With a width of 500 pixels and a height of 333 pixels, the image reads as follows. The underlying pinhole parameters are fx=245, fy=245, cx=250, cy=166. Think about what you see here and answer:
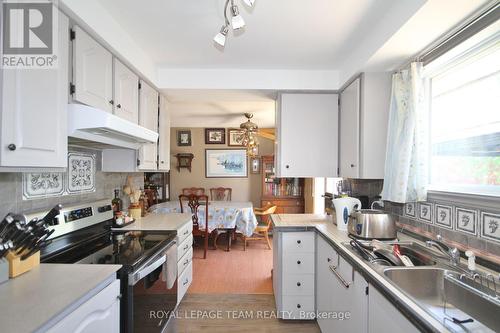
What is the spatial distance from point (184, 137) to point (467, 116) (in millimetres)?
4832

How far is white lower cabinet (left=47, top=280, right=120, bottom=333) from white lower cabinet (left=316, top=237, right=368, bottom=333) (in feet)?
3.81

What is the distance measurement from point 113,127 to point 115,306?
856 millimetres

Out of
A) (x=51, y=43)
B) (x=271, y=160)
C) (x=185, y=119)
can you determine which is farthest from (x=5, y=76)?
(x=271, y=160)

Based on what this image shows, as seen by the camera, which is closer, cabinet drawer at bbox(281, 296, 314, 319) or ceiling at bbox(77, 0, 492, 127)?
ceiling at bbox(77, 0, 492, 127)

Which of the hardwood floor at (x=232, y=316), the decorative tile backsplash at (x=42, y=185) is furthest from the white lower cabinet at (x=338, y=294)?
the decorative tile backsplash at (x=42, y=185)

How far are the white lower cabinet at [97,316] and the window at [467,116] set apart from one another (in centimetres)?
183

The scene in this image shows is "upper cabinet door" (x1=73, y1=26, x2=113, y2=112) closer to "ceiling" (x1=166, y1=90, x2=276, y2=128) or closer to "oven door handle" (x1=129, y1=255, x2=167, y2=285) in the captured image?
"ceiling" (x1=166, y1=90, x2=276, y2=128)

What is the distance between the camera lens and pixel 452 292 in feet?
3.54

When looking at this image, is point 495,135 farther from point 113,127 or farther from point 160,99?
point 160,99

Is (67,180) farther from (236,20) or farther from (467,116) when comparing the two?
(467,116)

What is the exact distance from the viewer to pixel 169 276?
68.4 inches

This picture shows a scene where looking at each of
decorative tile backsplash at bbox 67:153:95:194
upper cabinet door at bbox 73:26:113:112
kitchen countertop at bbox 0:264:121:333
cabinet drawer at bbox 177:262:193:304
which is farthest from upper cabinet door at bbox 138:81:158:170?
kitchen countertop at bbox 0:264:121:333

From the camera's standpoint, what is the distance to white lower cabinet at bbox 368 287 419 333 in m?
0.87

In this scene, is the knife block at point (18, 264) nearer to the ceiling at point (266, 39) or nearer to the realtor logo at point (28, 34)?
the realtor logo at point (28, 34)
